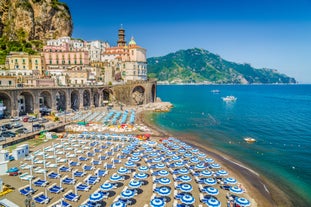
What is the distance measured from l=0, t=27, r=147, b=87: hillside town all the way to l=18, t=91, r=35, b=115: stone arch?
11.2ft

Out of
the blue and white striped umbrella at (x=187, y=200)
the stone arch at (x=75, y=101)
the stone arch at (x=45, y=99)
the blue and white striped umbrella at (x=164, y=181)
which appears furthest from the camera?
the stone arch at (x=75, y=101)

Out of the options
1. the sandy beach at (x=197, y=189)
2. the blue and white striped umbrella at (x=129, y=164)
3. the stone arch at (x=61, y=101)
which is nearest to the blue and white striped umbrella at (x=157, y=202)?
the sandy beach at (x=197, y=189)

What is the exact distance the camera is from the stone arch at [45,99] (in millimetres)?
70188

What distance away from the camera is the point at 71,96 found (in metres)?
83.7

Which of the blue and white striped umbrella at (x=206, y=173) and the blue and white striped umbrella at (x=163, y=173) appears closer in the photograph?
the blue and white striped umbrella at (x=163, y=173)

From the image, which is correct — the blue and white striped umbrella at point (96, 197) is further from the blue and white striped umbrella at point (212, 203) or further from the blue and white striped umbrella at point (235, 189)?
the blue and white striped umbrella at point (235, 189)

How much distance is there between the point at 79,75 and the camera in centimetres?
8888

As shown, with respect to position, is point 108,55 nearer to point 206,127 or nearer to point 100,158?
point 206,127

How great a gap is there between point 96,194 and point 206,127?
46263 mm

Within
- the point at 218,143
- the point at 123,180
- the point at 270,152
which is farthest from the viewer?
the point at 218,143

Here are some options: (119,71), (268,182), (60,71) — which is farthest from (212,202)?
(119,71)

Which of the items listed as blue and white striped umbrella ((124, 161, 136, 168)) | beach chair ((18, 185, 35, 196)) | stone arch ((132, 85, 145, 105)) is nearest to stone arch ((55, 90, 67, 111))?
stone arch ((132, 85, 145, 105))

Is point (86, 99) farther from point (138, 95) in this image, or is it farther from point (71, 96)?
point (138, 95)

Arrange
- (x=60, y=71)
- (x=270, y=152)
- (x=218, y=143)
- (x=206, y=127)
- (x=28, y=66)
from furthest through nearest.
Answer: (x=60, y=71) → (x=28, y=66) → (x=206, y=127) → (x=218, y=143) → (x=270, y=152)
